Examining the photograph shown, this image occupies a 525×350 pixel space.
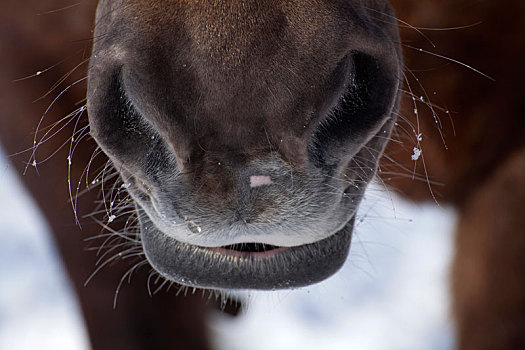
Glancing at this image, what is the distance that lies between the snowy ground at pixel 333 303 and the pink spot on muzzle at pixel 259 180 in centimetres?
126

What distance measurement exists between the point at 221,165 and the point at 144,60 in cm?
12

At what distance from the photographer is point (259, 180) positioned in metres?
0.59

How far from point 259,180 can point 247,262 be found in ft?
0.59

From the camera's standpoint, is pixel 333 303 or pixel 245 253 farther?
pixel 333 303

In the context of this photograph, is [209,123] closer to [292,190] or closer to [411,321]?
[292,190]

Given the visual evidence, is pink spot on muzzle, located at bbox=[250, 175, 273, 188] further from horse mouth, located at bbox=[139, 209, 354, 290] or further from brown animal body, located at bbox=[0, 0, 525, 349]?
horse mouth, located at bbox=[139, 209, 354, 290]

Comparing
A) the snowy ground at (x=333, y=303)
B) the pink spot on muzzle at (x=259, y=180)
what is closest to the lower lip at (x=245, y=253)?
the pink spot on muzzle at (x=259, y=180)

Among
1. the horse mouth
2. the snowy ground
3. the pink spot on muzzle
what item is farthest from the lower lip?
the snowy ground

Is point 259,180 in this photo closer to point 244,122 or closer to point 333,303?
point 244,122

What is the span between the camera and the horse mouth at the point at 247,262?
731 millimetres

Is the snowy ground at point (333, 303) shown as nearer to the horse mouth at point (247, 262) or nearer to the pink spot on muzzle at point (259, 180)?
the horse mouth at point (247, 262)

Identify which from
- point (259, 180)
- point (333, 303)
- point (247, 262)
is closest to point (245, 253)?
point (247, 262)

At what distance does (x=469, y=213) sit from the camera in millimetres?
1514

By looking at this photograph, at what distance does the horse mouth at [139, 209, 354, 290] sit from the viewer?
28.8 inches
